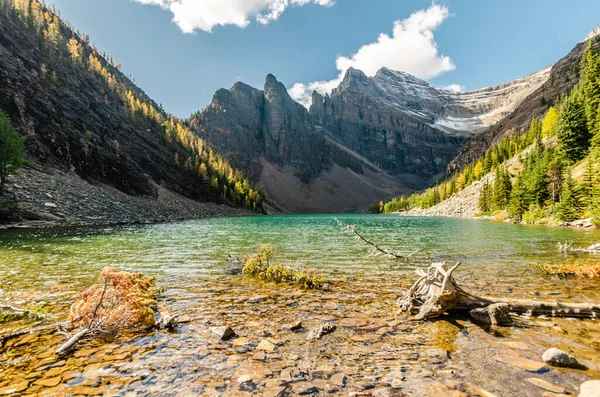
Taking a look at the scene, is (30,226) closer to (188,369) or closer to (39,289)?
(39,289)

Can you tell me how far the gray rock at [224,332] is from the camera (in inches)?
301

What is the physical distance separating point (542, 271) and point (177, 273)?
19929 mm

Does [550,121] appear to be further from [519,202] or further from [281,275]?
[281,275]

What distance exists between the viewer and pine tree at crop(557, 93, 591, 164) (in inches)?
2328

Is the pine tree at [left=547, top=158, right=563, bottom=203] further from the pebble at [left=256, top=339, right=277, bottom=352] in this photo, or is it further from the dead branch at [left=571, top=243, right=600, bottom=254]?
the pebble at [left=256, top=339, right=277, bottom=352]

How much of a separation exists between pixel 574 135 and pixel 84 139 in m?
119

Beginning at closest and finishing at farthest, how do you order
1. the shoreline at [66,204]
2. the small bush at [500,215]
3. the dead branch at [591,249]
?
the dead branch at [591,249] < the shoreline at [66,204] < the small bush at [500,215]

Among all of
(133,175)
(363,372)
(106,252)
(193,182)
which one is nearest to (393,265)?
(363,372)

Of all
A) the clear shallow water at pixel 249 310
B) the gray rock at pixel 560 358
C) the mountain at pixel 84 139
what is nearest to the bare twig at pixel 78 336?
the clear shallow water at pixel 249 310

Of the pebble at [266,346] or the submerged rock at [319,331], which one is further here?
the submerged rock at [319,331]

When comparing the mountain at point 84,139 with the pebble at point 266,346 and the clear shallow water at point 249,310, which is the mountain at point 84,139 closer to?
the clear shallow water at point 249,310

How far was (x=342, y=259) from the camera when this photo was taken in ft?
66.5

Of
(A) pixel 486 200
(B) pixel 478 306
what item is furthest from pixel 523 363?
(A) pixel 486 200

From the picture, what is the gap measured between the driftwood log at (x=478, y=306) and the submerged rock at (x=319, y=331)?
2766 millimetres
